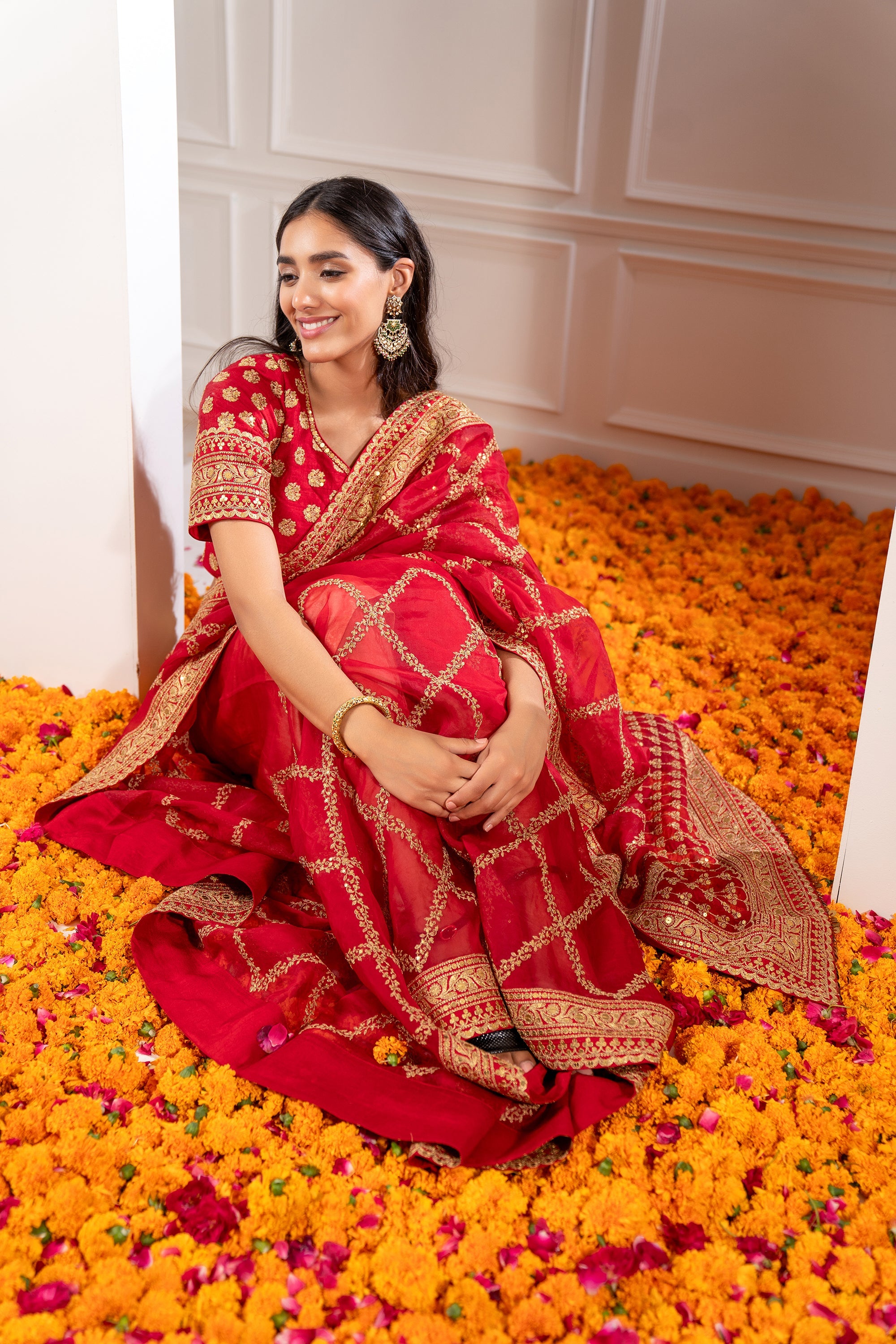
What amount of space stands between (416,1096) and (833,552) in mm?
2461

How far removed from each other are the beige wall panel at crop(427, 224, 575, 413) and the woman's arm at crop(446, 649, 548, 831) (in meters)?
2.54

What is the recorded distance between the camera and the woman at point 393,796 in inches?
60.5

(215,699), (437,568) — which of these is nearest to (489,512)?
(437,568)

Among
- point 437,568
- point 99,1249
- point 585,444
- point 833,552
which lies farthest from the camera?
point 585,444

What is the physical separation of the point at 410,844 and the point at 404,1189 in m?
0.45

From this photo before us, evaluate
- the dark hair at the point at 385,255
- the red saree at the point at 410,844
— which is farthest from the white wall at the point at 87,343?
the red saree at the point at 410,844

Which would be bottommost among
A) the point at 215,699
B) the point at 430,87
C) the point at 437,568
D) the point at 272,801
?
the point at 272,801

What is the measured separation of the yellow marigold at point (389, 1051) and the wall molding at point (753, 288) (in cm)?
285

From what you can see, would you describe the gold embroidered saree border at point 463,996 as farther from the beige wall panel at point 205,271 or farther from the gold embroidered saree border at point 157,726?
the beige wall panel at point 205,271

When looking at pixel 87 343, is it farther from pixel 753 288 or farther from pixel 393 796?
pixel 753 288

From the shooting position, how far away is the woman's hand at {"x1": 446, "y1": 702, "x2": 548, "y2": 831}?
1.58 meters

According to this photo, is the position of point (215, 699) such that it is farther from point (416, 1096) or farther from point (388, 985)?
point (416, 1096)

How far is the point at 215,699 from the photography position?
194cm

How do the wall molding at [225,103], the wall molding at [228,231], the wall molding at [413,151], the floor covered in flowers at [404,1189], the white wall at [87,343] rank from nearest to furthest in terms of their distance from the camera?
the floor covered in flowers at [404,1189], the white wall at [87,343], the wall molding at [413,151], the wall molding at [225,103], the wall molding at [228,231]
